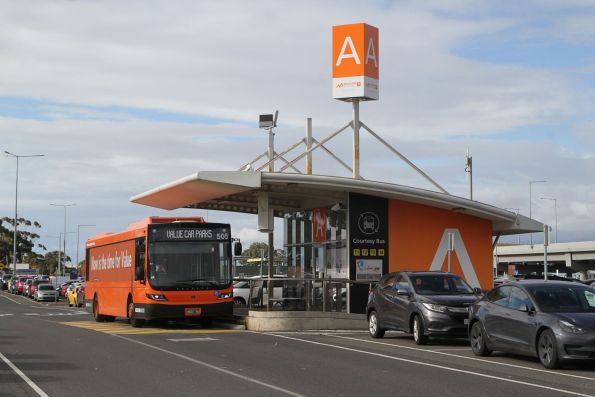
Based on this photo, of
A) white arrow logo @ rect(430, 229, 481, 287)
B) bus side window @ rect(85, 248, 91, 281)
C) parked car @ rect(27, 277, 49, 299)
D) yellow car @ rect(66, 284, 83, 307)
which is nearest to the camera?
white arrow logo @ rect(430, 229, 481, 287)

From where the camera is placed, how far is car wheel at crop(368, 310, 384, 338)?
883 inches

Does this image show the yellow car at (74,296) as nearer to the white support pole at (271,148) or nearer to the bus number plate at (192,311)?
the white support pole at (271,148)

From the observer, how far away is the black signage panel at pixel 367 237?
2836 cm

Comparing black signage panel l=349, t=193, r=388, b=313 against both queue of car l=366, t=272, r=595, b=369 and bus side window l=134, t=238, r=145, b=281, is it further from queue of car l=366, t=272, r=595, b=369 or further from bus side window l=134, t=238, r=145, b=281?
bus side window l=134, t=238, r=145, b=281

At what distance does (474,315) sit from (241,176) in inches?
404

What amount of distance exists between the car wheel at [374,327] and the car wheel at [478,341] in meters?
4.65

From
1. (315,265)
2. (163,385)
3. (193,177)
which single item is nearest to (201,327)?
(193,177)

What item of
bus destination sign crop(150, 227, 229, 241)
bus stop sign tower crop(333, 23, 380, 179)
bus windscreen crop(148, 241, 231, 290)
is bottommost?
bus windscreen crop(148, 241, 231, 290)

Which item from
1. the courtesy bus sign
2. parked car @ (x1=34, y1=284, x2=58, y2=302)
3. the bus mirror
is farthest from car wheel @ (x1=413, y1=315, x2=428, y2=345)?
parked car @ (x1=34, y1=284, x2=58, y2=302)

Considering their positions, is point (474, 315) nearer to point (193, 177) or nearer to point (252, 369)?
point (252, 369)

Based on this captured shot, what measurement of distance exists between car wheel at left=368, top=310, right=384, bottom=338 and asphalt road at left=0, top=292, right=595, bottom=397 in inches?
8.7

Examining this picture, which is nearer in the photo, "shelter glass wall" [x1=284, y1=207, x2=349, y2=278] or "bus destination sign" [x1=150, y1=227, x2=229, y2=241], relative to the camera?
"bus destination sign" [x1=150, y1=227, x2=229, y2=241]

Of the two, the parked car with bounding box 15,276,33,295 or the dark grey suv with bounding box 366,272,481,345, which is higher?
the dark grey suv with bounding box 366,272,481,345

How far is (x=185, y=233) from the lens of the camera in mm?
26469
